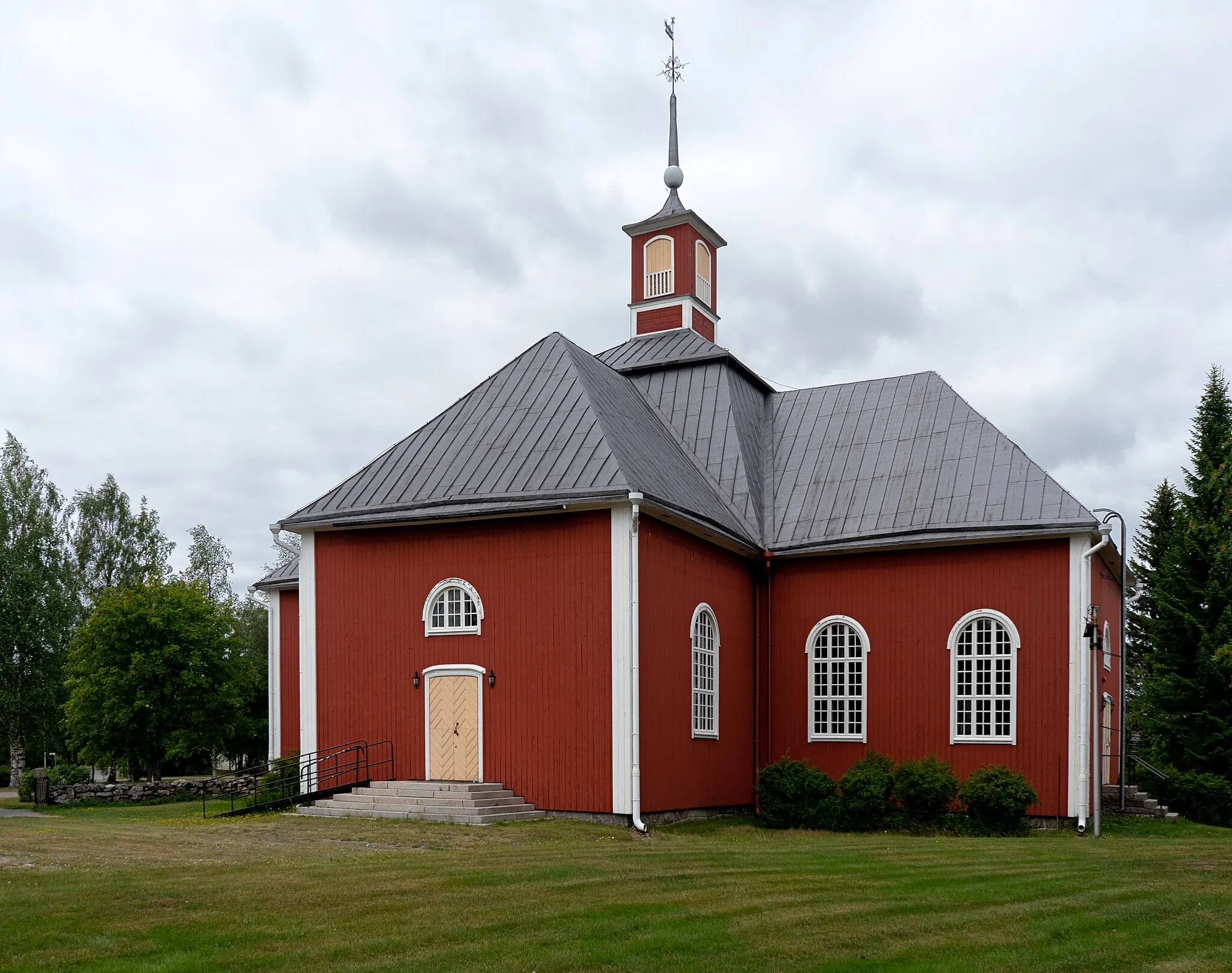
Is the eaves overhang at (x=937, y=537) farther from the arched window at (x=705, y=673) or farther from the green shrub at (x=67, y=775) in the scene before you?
the green shrub at (x=67, y=775)

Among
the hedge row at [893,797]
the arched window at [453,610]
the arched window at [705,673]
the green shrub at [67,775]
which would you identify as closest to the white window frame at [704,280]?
the arched window at [705,673]

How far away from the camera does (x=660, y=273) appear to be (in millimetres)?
27938

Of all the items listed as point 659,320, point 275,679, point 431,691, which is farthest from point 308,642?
point 659,320

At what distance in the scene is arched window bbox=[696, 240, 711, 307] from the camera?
92.3ft

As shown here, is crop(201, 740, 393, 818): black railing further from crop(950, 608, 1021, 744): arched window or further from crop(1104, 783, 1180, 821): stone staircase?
crop(1104, 783, 1180, 821): stone staircase

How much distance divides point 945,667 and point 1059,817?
294cm

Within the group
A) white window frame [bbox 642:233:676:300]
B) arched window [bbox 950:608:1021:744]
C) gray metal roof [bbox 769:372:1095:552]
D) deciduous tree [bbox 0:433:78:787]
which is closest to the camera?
arched window [bbox 950:608:1021:744]

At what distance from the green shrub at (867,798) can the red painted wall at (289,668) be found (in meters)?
13.3

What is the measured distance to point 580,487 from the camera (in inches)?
700

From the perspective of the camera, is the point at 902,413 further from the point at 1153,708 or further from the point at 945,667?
the point at 1153,708

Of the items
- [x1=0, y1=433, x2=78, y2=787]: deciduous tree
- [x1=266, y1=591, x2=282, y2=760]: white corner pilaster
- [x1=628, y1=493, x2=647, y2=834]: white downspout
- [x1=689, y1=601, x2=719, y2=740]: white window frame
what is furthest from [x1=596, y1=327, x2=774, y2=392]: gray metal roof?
[x1=0, y1=433, x2=78, y2=787]: deciduous tree

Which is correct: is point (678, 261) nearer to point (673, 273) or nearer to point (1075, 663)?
point (673, 273)

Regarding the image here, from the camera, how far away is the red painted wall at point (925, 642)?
63.7 ft

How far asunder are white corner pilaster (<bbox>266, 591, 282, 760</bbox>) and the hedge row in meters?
12.3
